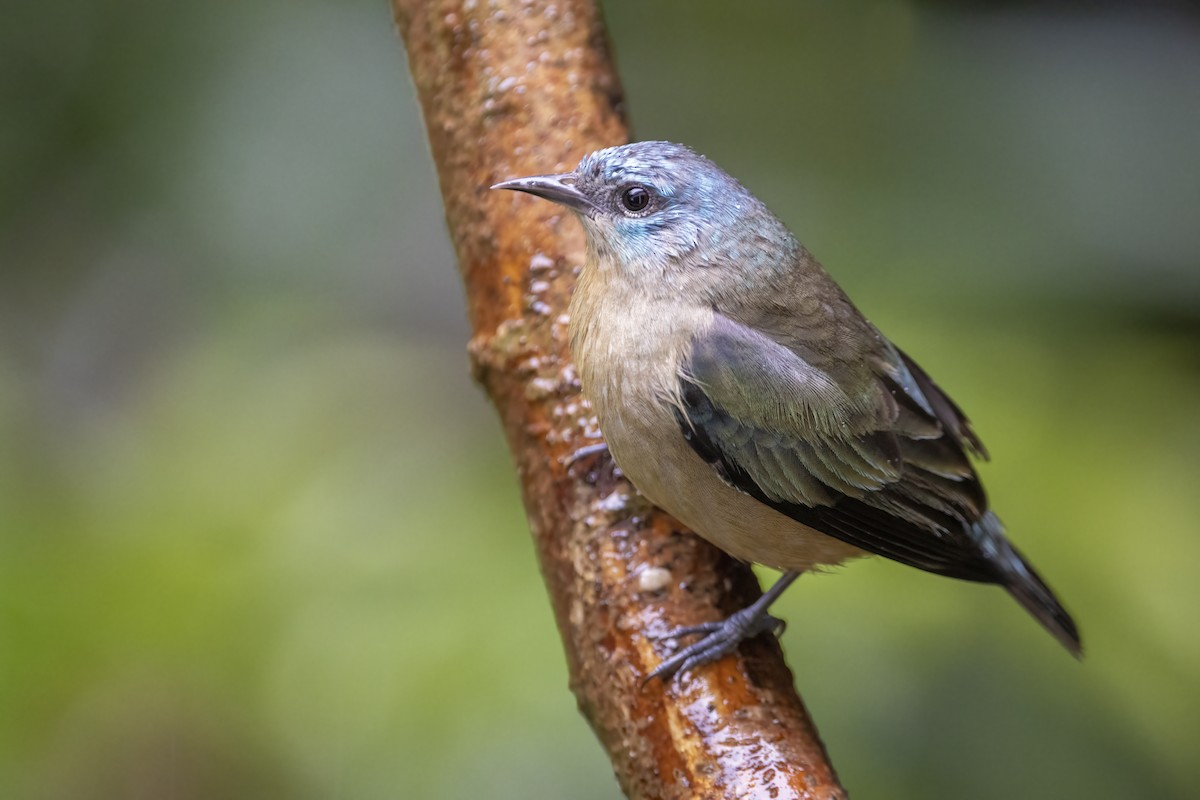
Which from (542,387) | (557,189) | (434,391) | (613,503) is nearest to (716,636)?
(613,503)

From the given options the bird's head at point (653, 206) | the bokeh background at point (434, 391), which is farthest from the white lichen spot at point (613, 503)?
the bokeh background at point (434, 391)

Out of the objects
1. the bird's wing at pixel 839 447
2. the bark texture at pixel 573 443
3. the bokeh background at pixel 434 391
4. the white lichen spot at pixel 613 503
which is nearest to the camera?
the bark texture at pixel 573 443

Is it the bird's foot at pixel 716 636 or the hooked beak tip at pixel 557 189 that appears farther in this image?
the hooked beak tip at pixel 557 189

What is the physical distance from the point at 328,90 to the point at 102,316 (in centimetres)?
136

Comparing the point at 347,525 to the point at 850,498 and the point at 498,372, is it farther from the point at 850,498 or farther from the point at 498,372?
the point at 850,498

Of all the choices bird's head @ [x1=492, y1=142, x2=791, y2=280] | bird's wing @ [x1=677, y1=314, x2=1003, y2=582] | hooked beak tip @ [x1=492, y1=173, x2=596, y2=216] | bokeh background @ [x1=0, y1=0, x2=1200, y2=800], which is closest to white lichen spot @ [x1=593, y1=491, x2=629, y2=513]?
bird's wing @ [x1=677, y1=314, x2=1003, y2=582]

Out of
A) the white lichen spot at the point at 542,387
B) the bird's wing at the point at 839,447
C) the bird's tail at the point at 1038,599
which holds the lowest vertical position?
the bird's tail at the point at 1038,599

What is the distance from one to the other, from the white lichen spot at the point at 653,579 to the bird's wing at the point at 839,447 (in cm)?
27

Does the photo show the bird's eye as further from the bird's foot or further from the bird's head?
the bird's foot

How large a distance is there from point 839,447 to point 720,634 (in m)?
0.51

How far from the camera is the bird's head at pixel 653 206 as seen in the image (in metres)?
2.74

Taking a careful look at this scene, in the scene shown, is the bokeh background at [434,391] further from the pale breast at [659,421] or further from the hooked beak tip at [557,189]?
the hooked beak tip at [557,189]

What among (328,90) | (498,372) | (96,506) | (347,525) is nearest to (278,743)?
(347,525)

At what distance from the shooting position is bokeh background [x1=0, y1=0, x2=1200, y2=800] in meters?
3.46
